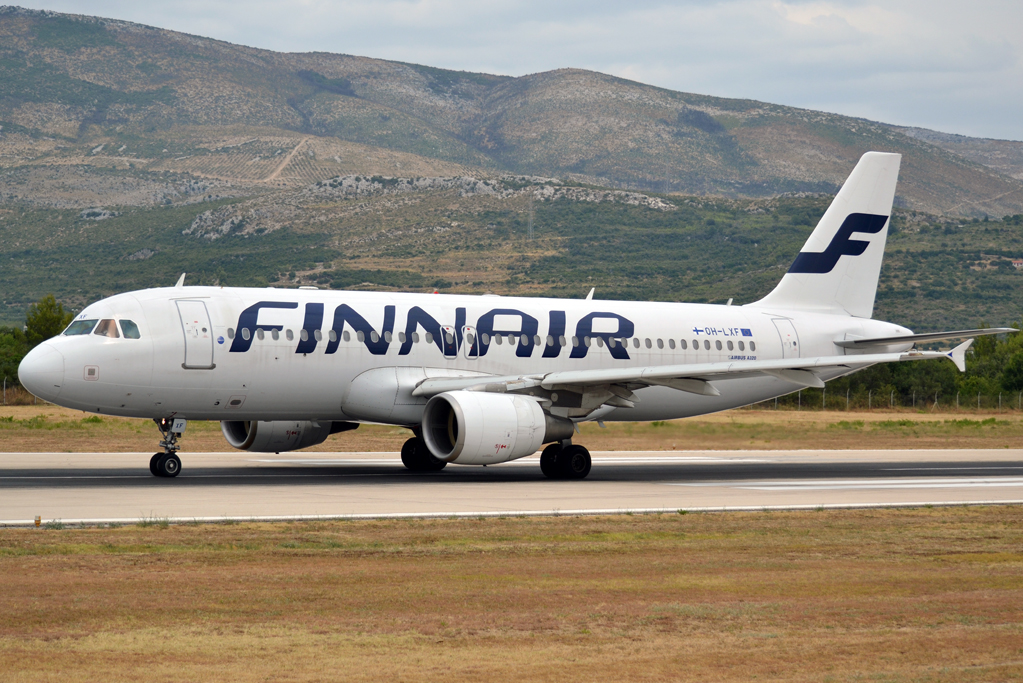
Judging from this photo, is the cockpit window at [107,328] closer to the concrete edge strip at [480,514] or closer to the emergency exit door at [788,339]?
the concrete edge strip at [480,514]

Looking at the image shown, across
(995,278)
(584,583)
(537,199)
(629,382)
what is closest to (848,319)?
(629,382)

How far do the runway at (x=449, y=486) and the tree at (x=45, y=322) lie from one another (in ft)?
136

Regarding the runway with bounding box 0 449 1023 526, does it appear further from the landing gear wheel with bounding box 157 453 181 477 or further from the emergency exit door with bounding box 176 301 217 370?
the emergency exit door with bounding box 176 301 217 370

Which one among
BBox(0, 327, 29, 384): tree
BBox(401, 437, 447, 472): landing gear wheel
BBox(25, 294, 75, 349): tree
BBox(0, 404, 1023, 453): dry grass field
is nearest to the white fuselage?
BBox(0, 404, 1023, 453): dry grass field

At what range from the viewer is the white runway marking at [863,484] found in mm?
25781

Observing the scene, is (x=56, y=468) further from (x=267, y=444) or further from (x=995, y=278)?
(x=995, y=278)

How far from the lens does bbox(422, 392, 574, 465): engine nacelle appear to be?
83.5 feet

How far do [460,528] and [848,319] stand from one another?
21092 millimetres

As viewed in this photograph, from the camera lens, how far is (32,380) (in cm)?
2472

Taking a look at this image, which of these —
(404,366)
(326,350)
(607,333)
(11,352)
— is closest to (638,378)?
(607,333)

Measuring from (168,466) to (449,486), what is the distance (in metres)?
5.86

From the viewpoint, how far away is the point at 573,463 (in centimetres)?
2806

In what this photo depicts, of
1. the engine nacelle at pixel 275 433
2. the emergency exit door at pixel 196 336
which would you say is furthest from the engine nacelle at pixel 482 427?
the emergency exit door at pixel 196 336

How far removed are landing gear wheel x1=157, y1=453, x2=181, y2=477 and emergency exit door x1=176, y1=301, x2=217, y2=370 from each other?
1.96 metres
